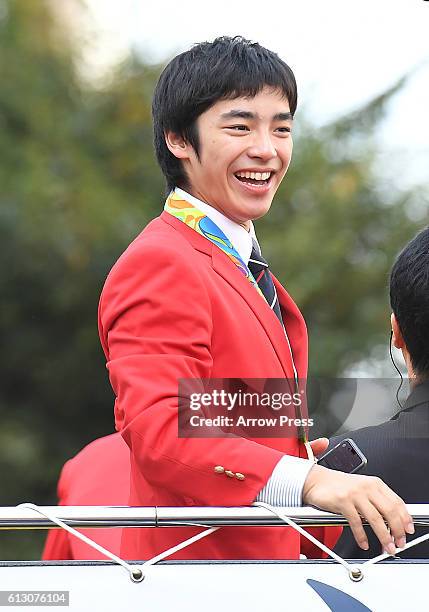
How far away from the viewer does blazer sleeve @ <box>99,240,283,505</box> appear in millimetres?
1974

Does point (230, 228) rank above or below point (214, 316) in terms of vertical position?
above

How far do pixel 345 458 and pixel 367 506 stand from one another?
0.24m

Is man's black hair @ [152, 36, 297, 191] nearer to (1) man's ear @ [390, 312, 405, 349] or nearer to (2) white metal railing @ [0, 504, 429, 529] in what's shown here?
(1) man's ear @ [390, 312, 405, 349]

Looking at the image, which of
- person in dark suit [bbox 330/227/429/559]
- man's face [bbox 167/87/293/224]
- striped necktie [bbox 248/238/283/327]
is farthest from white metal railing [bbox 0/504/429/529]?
man's face [bbox 167/87/293/224]

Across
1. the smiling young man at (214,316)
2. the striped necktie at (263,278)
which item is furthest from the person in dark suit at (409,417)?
the striped necktie at (263,278)

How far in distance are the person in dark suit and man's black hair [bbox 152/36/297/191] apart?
0.41 m

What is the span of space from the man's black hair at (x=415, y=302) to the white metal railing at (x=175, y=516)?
1.58 ft

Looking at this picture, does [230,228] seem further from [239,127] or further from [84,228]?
[84,228]

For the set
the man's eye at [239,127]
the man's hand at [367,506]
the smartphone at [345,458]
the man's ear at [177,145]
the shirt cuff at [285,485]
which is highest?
the man's ear at [177,145]

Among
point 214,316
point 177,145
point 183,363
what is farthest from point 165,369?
point 177,145

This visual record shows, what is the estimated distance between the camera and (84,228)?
28.4ft

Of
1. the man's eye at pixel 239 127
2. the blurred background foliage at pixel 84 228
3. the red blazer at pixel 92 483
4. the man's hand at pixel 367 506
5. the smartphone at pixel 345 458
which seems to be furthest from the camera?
the blurred background foliage at pixel 84 228

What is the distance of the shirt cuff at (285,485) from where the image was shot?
1968 millimetres

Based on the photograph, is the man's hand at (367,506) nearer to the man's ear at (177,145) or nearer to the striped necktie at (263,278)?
the striped necktie at (263,278)
